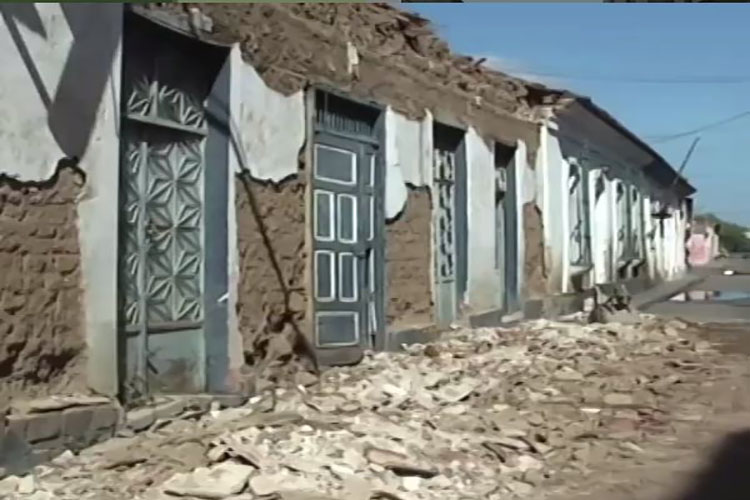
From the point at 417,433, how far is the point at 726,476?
194 centimetres

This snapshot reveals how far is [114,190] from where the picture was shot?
686 centimetres

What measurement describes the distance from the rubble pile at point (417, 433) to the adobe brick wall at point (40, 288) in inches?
20.5

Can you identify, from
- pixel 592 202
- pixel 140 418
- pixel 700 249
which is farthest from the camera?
pixel 700 249

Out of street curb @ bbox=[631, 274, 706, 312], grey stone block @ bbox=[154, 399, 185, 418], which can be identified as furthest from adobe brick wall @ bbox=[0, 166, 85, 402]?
street curb @ bbox=[631, 274, 706, 312]

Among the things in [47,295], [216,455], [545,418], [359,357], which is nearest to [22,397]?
[47,295]

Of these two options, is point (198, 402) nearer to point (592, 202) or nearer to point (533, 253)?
point (533, 253)

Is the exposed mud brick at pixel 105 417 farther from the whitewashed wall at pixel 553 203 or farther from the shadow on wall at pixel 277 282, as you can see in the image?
the whitewashed wall at pixel 553 203

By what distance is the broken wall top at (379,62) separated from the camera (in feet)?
29.2

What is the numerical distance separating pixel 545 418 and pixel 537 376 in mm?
1929

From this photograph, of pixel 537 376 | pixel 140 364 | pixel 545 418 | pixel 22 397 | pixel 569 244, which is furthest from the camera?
pixel 569 244

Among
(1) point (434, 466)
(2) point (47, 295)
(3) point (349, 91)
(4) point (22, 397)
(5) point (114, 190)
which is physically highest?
(3) point (349, 91)

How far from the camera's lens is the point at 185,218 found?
809 cm

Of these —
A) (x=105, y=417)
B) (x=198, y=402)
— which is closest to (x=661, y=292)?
(x=198, y=402)

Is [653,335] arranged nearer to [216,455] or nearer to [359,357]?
[359,357]
